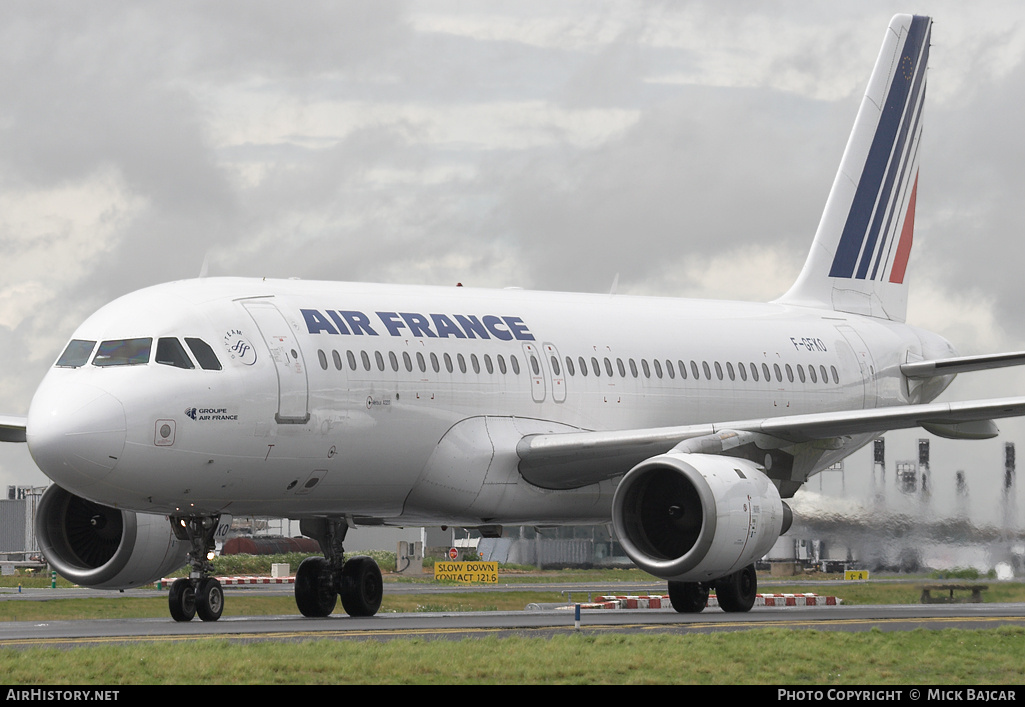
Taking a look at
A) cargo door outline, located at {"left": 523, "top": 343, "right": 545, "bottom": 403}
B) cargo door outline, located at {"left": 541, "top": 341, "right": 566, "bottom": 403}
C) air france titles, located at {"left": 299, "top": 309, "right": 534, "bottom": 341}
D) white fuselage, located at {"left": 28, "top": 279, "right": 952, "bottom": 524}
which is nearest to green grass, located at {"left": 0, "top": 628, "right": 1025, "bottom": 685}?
white fuselage, located at {"left": 28, "top": 279, "right": 952, "bottom": 524}

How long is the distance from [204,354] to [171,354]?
0.42 metres

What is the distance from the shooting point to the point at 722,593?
26.0 metres

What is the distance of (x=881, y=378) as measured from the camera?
31.7m

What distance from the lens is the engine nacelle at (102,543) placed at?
2377 centimetres

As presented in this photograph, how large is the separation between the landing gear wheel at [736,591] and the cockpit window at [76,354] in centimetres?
1061

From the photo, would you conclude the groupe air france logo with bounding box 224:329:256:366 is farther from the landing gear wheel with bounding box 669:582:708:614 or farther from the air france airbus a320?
the landing gear wheel with bounding box 669:582:708:614

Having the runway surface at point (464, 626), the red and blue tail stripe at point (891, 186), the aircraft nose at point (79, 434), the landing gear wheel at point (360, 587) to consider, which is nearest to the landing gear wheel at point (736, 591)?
the runway surface at point (464, 626)

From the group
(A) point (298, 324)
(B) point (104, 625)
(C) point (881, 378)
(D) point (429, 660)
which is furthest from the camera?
(C) point (881, 378)

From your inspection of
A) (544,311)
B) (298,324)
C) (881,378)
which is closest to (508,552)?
(881,378)

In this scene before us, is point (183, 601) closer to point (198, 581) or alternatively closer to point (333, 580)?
point (198, 581)

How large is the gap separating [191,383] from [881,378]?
51.9 ft

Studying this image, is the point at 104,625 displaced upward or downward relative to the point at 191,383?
downward
